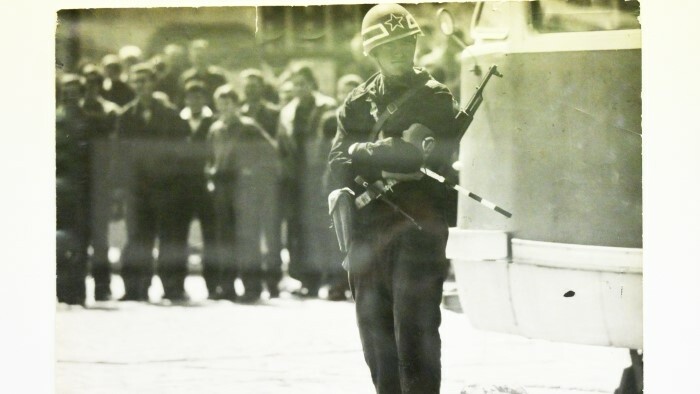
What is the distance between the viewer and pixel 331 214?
89.8 inches

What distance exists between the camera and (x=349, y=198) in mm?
2270

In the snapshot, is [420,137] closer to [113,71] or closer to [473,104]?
[473,104]

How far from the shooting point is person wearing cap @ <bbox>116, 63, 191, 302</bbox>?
2.31 m

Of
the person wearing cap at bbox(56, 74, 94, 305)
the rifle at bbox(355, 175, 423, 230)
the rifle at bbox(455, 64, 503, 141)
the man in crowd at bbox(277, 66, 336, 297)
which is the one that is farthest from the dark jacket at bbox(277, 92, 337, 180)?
the person wearing cap at bbox(56, 74, 94, 305)

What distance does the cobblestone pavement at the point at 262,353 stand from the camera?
7.39ft

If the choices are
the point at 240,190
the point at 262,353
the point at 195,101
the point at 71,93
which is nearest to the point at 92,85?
the point at 71,93

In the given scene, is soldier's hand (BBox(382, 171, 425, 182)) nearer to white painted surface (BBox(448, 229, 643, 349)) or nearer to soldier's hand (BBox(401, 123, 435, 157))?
soldier's hand (BBox(401, 123, 435, 157))

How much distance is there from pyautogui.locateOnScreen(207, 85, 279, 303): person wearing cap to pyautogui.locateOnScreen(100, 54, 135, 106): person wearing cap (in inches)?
10.5

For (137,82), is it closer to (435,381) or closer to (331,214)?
(331,214)

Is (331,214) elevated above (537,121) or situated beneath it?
situated beneath

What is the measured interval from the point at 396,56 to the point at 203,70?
1.84 feet

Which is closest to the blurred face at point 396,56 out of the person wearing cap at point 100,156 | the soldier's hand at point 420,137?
the soldier's hand at point 420,137
